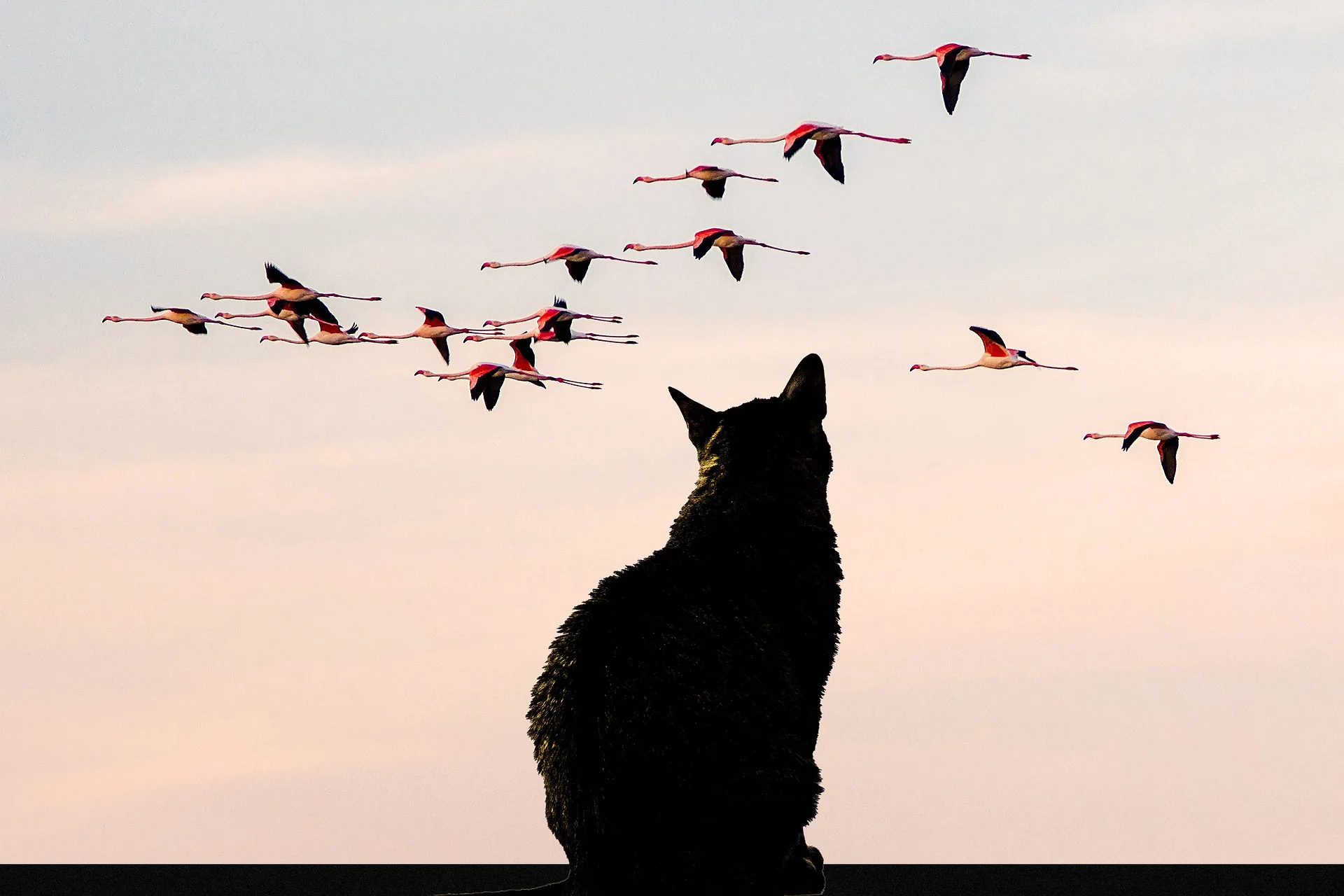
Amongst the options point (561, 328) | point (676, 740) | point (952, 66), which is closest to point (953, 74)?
point (952, 66)

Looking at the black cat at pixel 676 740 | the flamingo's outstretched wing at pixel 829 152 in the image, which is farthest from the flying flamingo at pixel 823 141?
the black cat at pixel 676 740

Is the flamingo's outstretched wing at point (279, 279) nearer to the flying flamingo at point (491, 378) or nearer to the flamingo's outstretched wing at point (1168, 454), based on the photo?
the flying flamingo at point (491, 378)

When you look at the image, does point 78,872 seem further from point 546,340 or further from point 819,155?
point 819,155

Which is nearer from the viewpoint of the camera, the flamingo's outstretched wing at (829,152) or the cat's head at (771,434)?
the cat's head at (771,434)

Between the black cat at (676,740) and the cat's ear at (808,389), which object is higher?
the cat's ear at (808,389)

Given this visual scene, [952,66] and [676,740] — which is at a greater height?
[952,66]

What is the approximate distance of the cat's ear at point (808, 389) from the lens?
1914cm

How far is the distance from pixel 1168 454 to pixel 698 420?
8071 millimetres

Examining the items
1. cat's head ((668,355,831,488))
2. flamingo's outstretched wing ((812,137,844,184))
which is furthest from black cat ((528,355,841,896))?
flamingo's outstretched wing ((812,137,844,184))

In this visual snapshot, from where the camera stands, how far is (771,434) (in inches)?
735

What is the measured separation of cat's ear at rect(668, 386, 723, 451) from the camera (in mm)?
19250

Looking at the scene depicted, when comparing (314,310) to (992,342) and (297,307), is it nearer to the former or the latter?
(297,307)

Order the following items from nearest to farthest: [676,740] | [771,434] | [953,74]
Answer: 1. [676,740]
2. [771,434]
3. [953,74]

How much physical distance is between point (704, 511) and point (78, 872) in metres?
14.8
